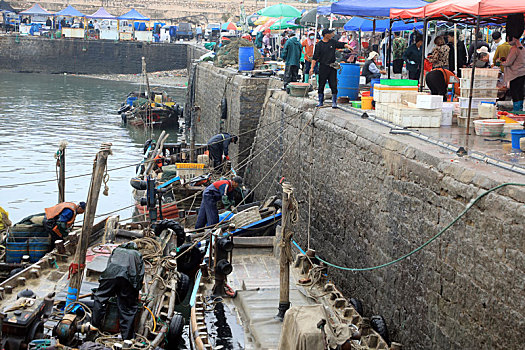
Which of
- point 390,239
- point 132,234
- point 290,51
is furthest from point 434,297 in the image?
point 290,51

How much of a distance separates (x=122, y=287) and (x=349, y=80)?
783cm

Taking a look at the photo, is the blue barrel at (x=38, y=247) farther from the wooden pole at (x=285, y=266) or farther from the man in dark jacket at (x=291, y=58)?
the man in dark jacket at (x=291, y=58)

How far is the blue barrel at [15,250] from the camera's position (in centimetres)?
1108

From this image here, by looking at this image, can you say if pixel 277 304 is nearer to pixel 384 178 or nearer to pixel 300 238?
pixel 384 178

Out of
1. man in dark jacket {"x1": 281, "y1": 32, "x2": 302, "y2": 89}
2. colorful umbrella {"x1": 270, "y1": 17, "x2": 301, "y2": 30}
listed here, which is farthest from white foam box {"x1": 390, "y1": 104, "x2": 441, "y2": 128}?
colorful umbrella {"x1": 270, "y1": 17, "x2": 301, "y2": 30}

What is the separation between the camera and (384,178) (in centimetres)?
948

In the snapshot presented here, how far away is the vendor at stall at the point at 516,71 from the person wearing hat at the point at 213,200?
17.7 ft

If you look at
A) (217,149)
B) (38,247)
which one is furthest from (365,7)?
(38,247)

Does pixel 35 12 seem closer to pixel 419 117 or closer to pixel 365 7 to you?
pixel 365 7

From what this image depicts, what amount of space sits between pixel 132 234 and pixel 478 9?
6372 mm

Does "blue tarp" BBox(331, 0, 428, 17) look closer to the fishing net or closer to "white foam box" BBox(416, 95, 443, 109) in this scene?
"white foam box" BBox(416, 95, 443, 109)

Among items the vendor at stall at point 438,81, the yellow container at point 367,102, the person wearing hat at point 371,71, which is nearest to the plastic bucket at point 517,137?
the vendor at stall at point 438,81

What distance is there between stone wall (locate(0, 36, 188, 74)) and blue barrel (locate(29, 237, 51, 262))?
4433 centimetres

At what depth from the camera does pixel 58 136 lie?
3073 centimetres
